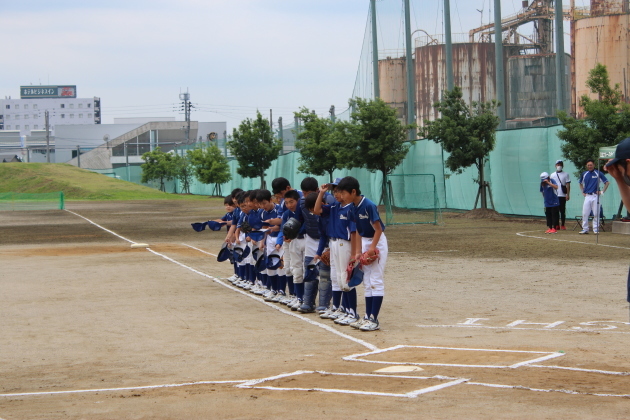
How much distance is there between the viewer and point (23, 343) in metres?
9.10

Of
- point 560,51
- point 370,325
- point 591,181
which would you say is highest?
point 560,51

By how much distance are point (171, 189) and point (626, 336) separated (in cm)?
9467

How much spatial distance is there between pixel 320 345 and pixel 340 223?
1.79 metres

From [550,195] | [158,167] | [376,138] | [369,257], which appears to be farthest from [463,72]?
[158,167]

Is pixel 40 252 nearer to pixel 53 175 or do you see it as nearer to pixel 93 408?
pixel 93 408

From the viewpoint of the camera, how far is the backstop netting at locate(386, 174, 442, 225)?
3474 cm

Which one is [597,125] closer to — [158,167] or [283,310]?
[283,310]

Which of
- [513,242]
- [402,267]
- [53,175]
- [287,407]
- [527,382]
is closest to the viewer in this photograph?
[287,407]

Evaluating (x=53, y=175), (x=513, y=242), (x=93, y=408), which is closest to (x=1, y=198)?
(x=53, y=175)

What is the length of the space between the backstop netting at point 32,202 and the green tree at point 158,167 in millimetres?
19658

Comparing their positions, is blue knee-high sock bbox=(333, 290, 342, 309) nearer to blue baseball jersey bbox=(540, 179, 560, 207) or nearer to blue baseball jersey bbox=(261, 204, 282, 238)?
blue baseball jersey bbox=(261, 204, 282, 238)

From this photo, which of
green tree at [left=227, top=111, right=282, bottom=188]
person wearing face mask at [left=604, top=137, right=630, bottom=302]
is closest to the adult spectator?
person wearing face mask at [left=604, top=137, right=630, bottom=302]

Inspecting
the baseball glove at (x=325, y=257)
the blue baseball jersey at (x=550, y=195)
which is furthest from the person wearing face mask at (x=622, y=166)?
the blue baseball jersey at (x=550, y=195)

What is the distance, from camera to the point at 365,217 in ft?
30.9
